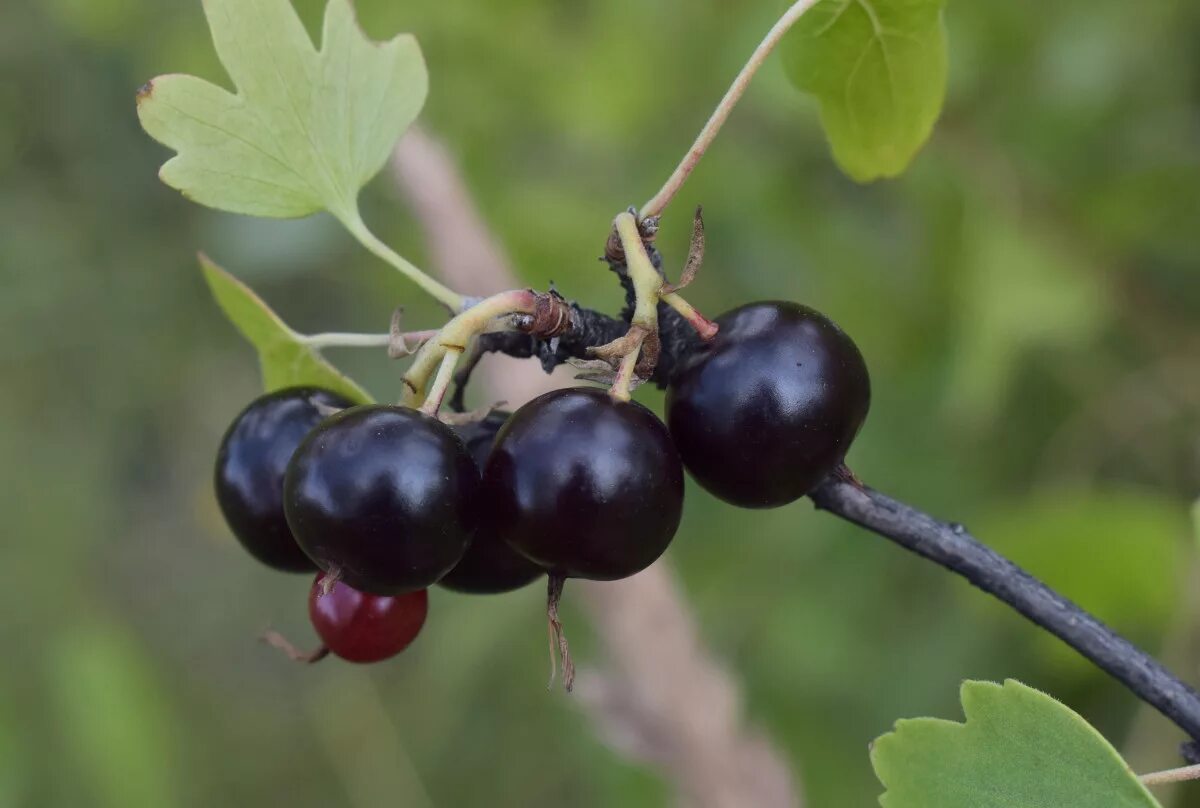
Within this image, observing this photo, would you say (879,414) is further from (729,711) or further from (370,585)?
(370,585)

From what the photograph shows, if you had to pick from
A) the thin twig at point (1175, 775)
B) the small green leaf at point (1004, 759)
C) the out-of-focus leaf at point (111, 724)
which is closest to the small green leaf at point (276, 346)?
the small green leaf at point (1004, 759)

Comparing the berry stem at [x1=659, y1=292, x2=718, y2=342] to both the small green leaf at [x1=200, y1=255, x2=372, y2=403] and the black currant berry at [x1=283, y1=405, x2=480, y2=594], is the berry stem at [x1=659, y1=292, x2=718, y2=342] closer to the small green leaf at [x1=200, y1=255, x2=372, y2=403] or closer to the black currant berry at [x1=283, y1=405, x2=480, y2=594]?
the black currant berry at [x1=283, y1=405, x2=480, y2=594]

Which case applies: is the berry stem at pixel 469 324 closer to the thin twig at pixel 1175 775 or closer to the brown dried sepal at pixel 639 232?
the brown dried sepal at pixel 639 232

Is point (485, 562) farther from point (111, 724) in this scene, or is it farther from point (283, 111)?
point (111, 724)

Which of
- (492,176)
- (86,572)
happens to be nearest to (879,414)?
(492,176)

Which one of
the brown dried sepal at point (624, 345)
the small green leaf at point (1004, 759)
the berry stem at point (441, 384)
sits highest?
the brown dried sepal at point (624, 345)
